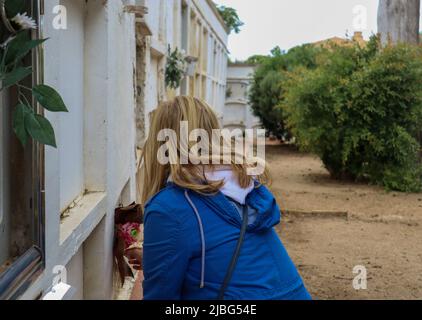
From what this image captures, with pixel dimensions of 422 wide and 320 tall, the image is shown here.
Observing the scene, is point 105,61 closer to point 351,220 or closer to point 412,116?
point 351,220

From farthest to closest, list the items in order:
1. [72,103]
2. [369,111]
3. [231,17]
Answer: [231,17], [369,111], [72,103]

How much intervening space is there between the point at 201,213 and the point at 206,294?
0.27 metres

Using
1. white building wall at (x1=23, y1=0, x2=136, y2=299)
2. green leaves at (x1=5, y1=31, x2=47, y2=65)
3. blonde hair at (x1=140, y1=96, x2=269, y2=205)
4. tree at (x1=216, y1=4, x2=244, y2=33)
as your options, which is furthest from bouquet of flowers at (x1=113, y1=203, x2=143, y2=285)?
tree at (x1=216, y1=4, x2=244, y2=33)

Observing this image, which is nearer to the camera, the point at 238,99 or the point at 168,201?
the point at 168,201

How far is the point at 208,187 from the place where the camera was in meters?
2.15

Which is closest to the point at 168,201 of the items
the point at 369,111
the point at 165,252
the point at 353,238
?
the point at 165,252

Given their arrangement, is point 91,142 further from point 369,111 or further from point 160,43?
point 369,111

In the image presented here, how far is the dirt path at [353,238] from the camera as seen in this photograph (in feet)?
20.0

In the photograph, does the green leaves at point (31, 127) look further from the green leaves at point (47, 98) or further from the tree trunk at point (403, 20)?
the tree trunk at point (403, 20)

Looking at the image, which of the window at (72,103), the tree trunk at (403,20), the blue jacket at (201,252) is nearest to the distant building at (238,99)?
the tree trunk at (403,20)

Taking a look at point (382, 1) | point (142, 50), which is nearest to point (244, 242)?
point (142, 50)

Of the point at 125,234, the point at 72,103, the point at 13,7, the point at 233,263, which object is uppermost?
the point at 13,7

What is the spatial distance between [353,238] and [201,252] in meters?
6.47

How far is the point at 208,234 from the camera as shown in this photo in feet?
6.82
